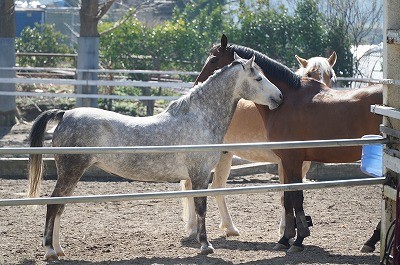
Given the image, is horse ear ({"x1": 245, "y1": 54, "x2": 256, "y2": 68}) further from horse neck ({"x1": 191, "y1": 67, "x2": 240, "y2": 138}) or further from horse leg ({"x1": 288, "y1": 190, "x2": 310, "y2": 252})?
horse leg ({"x1": 288, "y1": 190, "x2": 310, "y2": 252})

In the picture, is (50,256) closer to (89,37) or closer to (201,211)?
(201,211)

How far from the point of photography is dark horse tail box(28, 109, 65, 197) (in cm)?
A: 652

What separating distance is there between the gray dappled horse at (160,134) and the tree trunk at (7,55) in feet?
33.2

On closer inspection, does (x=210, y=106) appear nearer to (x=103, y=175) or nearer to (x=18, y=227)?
(x=18, y=227)

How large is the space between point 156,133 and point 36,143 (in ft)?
3.21

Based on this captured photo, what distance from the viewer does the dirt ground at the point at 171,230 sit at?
257 inches

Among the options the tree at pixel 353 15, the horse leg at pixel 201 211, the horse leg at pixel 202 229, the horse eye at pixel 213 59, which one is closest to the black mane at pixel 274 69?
the horse eye at pixel 213 59

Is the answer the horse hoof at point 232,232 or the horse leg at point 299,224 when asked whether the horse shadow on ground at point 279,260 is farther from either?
the horse hoof at point 232,232

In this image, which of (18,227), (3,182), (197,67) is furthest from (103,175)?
(197,67)

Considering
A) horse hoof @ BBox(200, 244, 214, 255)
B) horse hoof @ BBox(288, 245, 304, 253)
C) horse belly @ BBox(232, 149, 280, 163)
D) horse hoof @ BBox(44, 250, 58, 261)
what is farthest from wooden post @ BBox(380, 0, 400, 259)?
horse hoof @ BBox(44, 250, 58, 261)

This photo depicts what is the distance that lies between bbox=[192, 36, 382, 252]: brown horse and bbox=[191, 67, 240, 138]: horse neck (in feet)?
1.46

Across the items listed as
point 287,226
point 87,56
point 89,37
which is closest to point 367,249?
point 287,226

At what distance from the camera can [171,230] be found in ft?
25.3

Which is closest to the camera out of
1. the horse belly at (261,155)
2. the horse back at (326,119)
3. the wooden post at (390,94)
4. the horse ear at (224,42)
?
the wooden post at (390,94)
